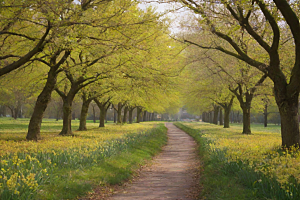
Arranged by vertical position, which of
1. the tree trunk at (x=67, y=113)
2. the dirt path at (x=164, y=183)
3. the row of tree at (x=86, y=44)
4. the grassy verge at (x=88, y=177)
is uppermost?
the row of tree at (x=86, y=44)

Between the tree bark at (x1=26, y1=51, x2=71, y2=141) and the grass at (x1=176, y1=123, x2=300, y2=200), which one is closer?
the grass at (x1=176, y1=123, x2=300, y2=200)

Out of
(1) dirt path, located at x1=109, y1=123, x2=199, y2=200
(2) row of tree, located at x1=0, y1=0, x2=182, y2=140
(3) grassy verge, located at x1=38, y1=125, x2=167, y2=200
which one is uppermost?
(2) row of tree, located at x1=0, y1=0, x2=182, y2=140

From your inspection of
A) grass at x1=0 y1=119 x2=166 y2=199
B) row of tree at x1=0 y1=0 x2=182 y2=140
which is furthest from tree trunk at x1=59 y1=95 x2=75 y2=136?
grass at x1=0 y1=119 x2=166 y2=199

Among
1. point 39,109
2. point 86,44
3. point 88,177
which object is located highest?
point 86,44

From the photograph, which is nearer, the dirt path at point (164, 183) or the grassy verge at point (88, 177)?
the grassy verge at point (88, 177)

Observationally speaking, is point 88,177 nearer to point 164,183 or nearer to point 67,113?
point 164,183

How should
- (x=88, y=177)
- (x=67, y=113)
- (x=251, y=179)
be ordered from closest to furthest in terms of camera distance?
(x=251, y=179) < (x=88, y=177) < (x=67, y=113)

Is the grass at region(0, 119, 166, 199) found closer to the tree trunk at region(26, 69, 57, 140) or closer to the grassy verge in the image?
the grassy verge

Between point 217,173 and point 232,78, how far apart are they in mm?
12811

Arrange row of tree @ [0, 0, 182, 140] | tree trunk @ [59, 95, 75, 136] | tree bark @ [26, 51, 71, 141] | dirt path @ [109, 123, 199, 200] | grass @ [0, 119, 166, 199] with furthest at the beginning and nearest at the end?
tree trunk @ [59, 95, 75, 136] → tree bark @ [26, 51, 71, 141] → row of tree @ [0, 0, 182, 140] → dirt path @ [109, 123, 199, 200] → grass @ [0, 119, 166, 199]

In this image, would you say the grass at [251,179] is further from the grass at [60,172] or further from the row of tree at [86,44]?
the row of tree at [86,44]

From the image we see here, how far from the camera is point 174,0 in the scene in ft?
31.9

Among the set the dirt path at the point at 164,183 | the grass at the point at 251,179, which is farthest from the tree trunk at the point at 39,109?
the grass at the point at 251,179

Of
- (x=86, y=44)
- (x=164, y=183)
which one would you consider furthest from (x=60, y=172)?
(x=86, y=44)
